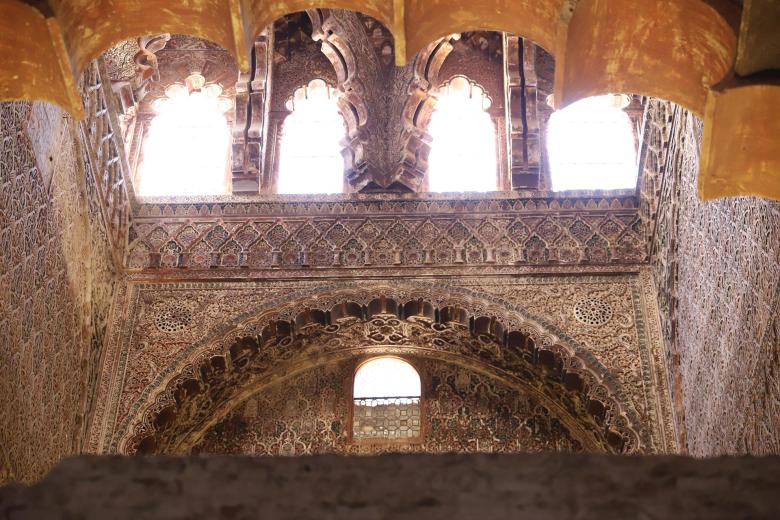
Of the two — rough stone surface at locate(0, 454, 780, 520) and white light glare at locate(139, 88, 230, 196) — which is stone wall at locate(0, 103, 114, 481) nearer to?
white light glare at locate(139, 88, 230, 196)

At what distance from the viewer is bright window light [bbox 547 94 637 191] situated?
9703 mm

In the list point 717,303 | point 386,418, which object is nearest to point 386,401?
point 386,418

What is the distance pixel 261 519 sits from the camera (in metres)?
2.83

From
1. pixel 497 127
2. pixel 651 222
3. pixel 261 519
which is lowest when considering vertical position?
pixel 261 519

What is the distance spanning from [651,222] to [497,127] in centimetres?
172

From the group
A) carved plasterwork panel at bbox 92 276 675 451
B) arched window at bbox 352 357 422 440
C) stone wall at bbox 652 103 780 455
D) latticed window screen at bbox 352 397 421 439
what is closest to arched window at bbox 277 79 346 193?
carved plasterwork panel at bbox 92 276 675 451

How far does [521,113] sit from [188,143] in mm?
2894

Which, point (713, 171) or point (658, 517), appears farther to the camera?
point (713, 171)

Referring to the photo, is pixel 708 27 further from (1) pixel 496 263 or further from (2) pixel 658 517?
(1) pixel 496 263

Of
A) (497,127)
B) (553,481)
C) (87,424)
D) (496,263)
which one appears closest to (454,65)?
(497,127)

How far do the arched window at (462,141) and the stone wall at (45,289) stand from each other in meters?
2.89

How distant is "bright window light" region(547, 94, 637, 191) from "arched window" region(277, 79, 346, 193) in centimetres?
183

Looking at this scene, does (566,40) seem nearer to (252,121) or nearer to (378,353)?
(378,353)

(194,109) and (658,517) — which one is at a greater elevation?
(194,109)
